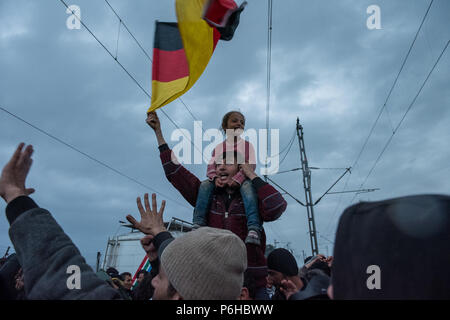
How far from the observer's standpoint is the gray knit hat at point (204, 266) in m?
1.25

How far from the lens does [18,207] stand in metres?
1.27

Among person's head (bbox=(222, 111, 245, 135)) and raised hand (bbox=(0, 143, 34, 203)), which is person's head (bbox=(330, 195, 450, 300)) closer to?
raised hand (bbox=(0, 143, 34, 203))

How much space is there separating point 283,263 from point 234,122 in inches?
60.6

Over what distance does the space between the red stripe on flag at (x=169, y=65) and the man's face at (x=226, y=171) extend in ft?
3.26

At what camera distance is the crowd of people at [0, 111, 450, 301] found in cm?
76

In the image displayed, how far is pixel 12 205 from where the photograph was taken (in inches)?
50.0

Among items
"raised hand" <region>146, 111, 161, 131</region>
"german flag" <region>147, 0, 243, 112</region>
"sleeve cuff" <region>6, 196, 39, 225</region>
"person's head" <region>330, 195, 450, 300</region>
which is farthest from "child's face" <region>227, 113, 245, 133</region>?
"person's head" <region>330, 195, 450, 300</region>

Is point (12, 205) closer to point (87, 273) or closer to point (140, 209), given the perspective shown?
point (87, 273)

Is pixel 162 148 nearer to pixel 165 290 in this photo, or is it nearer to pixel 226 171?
pixel 226 171

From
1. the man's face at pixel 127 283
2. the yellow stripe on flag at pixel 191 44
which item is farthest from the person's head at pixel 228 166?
the man's face at pixel 127 283

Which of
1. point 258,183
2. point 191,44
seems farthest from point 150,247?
point 191,44

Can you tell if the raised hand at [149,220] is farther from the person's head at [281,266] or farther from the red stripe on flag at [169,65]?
the person's head at [281,266]
